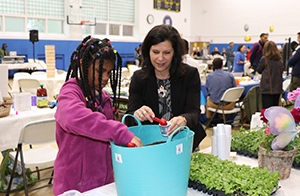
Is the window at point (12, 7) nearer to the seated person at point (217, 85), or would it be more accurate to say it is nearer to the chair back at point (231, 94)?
the seated person at point (217, 85)

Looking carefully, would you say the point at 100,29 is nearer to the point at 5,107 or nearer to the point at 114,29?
the point at 114,29

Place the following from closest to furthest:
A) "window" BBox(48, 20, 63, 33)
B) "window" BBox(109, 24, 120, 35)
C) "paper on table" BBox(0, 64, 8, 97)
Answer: "paper on table" BBox(0, 64, 8, 97)
"window" BBox(48, 20, 63, 33)
"window" BBox(109, 24, 120, 35)

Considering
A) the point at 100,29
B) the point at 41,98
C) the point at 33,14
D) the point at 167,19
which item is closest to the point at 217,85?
the point at 41,98

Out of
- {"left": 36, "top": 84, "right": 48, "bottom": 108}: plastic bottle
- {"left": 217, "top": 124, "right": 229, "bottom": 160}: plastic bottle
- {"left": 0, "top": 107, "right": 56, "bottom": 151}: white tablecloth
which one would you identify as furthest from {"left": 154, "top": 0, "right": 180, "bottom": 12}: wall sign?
{"left": 217, "top": 124, "right": 229, "bottom": 160}: plastic bottle

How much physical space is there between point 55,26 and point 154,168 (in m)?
12.8

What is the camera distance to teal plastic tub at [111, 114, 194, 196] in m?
0.92

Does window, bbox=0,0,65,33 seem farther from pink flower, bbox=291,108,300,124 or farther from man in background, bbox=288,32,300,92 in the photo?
pink flower, bbox=291,108,300,124

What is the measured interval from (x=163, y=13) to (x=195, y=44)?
3.53 meters

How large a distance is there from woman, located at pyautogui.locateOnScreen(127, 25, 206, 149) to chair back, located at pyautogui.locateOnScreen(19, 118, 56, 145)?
108 cm

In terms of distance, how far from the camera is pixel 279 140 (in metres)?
1.28

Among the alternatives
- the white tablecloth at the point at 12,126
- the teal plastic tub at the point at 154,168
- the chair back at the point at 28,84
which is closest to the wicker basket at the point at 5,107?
the white tablecloth at the point at 12,126

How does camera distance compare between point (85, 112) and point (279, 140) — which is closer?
point (85, 112)

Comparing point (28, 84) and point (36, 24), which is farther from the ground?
point (36, 24)

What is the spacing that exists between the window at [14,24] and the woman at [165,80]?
36.8ft
